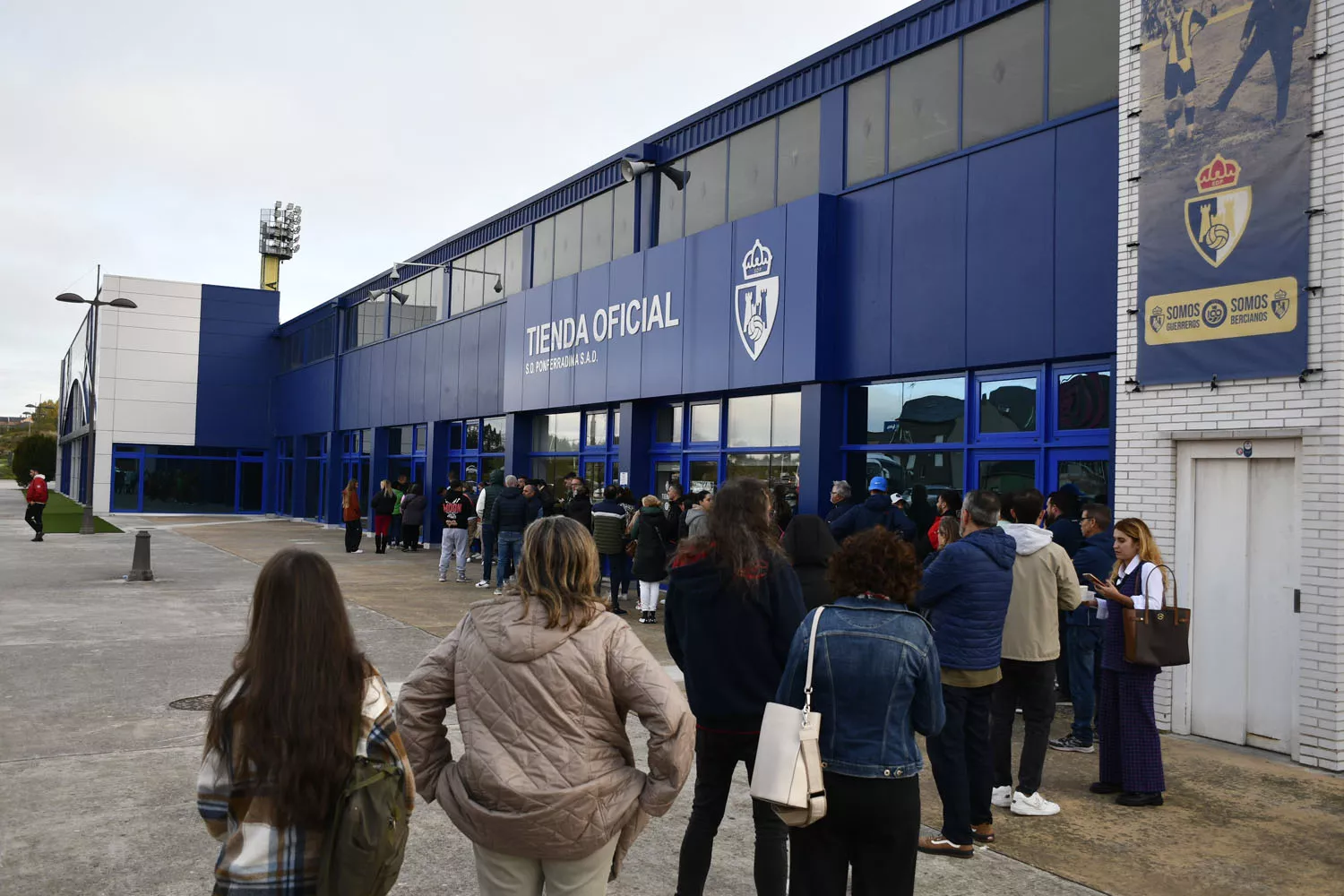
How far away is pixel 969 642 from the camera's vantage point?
5219 millimetres

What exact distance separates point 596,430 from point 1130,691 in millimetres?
13829

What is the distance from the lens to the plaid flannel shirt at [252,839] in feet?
8.50

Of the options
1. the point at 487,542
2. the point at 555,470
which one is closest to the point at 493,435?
the point at 555,470

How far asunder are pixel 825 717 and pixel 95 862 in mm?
3593

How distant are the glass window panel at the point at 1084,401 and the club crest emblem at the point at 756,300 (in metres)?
4.48

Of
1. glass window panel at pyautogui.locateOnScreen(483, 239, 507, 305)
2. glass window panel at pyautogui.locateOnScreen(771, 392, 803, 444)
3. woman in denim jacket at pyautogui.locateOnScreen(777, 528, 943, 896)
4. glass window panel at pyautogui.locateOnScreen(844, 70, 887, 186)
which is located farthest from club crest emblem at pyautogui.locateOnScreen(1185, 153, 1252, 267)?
glass window panel at pyautogui.locateOnScreen(483, 239, 507, 305)

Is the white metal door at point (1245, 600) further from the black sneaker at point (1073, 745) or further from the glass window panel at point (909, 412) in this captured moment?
the glass window panel at point (909, 412)

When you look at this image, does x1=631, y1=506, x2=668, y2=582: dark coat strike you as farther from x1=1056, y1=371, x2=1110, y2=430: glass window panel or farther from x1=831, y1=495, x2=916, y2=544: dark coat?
x1=1056, y1=371, x2=1110, y2=430: glass window panel

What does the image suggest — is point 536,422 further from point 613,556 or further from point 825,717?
point 825,717

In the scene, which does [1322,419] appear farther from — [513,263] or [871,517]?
[513,263]

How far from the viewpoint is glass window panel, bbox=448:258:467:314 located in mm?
25531

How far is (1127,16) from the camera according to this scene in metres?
8.95

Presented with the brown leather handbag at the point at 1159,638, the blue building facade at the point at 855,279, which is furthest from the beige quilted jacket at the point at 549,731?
the blue building facade at the point at 855,279

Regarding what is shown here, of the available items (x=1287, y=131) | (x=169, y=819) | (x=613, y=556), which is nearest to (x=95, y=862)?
(x=169, y=819)
